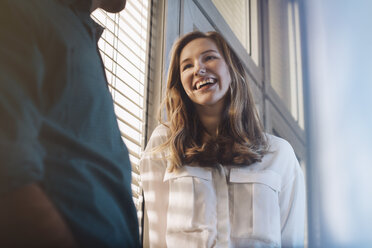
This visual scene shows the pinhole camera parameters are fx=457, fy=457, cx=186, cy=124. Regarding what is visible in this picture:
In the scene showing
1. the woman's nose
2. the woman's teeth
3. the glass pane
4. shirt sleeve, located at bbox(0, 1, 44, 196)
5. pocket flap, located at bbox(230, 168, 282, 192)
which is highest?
the glass pane

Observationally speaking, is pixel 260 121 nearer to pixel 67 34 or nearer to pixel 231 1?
pixel 231 1

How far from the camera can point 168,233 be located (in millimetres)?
1027

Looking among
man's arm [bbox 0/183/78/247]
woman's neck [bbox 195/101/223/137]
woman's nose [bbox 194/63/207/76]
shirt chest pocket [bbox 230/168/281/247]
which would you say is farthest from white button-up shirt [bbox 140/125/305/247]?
man's arm [bbox 0/183/78/247]

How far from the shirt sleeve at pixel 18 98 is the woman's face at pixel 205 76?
15.8 inches

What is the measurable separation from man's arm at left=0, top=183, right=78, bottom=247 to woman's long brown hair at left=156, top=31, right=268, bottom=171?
38 cm

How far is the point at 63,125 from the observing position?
0.80m

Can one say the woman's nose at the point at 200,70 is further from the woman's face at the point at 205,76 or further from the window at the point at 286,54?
the window at the point at 286,54

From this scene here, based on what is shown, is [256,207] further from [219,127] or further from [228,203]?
[219,127]

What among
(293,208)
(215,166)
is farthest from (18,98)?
(293,208)

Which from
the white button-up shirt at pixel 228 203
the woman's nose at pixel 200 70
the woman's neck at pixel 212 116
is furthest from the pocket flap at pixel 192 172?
the woman's nose at pixel 200 70

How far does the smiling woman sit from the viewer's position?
100cm

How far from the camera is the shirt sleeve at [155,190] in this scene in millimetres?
1036

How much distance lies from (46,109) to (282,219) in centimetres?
56

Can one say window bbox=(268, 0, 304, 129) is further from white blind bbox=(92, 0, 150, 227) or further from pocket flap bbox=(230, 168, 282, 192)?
white blind bbox=(92, 0, 150, 227)
